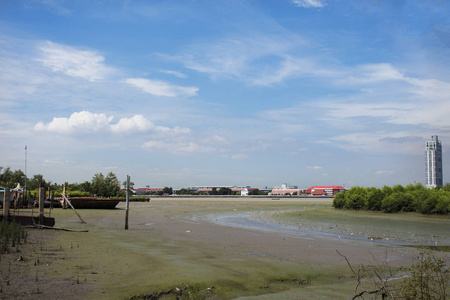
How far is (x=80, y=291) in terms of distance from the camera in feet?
25.4

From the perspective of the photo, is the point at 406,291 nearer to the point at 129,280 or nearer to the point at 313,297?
the point at 313,297

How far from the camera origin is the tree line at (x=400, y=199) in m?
30.3

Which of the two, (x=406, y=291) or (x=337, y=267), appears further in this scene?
(x=337, y=267)

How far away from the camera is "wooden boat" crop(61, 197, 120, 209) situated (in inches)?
1668

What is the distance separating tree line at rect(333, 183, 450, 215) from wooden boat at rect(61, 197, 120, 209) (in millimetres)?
26251

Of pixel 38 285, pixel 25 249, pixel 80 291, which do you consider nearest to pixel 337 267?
pixel 80 291

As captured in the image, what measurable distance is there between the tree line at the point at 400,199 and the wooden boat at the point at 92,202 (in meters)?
26.3

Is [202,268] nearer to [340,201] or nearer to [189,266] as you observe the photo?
[189,266]

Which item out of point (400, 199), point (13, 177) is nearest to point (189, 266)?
point (400, 199)

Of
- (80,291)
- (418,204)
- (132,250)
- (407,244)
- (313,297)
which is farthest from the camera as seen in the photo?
(418,204)

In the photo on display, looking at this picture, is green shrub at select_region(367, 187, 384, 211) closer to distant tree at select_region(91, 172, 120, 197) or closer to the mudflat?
the mudflat

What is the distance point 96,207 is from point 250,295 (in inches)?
1516

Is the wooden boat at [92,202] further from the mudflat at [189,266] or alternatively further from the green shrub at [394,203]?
the green shrub at [394,203]

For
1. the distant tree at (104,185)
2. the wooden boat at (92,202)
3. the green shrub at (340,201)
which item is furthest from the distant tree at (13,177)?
the green shrub at (340,201)
